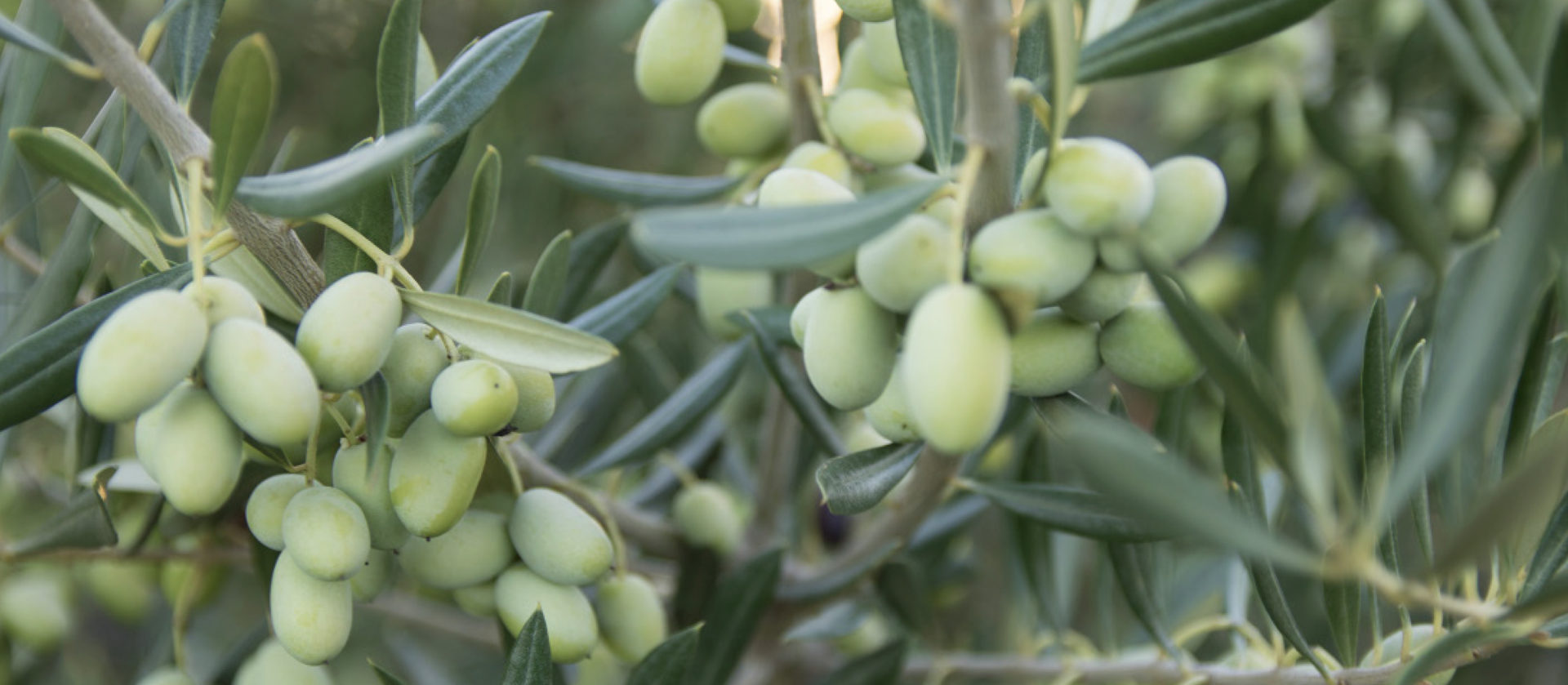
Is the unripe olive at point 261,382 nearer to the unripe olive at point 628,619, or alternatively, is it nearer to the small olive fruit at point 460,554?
the small olive fruit at point 460,554

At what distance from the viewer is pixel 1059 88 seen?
0.46 meters

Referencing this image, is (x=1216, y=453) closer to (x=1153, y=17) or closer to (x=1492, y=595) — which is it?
(x=1492, y=595)

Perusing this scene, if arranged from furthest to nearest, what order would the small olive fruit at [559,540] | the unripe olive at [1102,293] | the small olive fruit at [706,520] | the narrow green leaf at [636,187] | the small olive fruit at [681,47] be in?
the small olive fruit at [706,520]
the narrow green leaf at [636,187]
the small olive fruit at [681,47]
the small olive fruit at [559,540]
the unripe olive at [1102,293]

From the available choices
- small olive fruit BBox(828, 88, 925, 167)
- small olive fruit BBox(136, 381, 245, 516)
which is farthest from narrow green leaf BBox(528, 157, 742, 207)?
small olive fruit BBox(136, 381, 245, 516)

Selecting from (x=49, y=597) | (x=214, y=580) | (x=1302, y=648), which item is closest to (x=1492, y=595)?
(x=1302, y=648)

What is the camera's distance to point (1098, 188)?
0.45m

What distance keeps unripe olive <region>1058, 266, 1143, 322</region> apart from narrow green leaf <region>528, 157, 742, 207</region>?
39 cm

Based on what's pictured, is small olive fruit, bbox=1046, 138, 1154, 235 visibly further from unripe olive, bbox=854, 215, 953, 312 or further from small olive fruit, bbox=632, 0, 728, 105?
small olive fruit, bbox=632, 0, 728, 105

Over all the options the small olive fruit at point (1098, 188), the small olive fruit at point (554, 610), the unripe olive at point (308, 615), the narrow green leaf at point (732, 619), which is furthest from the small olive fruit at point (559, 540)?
the small olive fruit at point (1098, 188)

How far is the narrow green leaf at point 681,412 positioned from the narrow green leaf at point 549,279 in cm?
23

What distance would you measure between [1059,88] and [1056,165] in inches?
1.3

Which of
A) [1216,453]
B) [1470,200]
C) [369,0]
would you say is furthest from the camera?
[369,0]

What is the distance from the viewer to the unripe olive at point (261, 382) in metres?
0.49

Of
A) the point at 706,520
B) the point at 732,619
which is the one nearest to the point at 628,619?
the point at 732,619
